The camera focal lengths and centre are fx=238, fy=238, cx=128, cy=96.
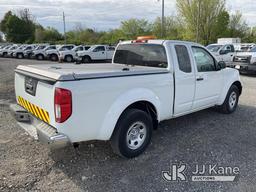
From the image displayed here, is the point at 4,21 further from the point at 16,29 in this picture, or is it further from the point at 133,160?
the point at 133,160

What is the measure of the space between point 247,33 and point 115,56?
48257 mm

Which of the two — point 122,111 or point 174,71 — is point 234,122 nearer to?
point 174,71

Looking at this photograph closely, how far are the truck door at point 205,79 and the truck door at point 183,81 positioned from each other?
0.21 metres

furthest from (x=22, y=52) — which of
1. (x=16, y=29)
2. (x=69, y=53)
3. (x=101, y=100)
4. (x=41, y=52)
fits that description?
(x=16, y=29)

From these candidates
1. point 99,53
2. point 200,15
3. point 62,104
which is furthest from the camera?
point 200,15

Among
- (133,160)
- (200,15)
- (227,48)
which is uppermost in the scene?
→ (200,15)

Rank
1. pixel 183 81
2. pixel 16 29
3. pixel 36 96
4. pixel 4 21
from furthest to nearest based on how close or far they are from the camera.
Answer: pixel 4 21 → pixel 16 29 → pixel 183 81 → pixel 36 96

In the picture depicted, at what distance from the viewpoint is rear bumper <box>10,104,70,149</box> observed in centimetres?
290

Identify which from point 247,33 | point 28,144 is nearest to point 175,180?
point 28,144

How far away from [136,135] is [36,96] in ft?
5.36

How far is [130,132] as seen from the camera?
12.2 feet

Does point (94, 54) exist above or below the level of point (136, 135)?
above

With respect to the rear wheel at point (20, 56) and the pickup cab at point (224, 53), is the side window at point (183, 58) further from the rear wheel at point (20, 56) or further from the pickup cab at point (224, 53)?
the rear wheel at point (20, 56)

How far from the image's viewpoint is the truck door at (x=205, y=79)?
4824mm
